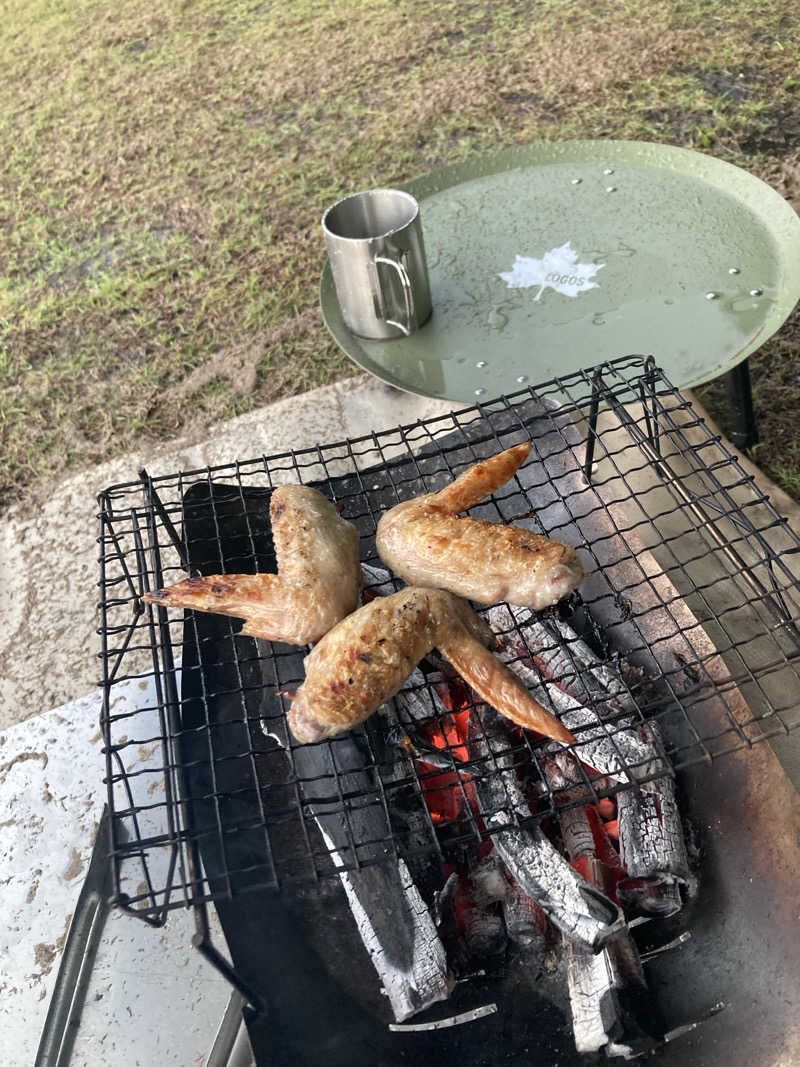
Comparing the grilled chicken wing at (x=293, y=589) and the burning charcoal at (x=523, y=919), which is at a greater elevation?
the grilled chicken wing at (x=293, y=589)

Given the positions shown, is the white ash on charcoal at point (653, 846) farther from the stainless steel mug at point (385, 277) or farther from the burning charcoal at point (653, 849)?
the stainless steel mug at point (385, 277)

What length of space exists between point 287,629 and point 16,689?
7.32ft

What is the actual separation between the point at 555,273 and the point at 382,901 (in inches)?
102

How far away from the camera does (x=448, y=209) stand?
4.01 metres

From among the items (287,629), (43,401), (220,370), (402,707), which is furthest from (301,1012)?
(43,401)

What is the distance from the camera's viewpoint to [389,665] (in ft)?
7.07

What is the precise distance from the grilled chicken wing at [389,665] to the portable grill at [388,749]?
0.12 meters

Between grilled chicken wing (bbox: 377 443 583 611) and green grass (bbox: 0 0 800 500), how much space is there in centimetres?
227

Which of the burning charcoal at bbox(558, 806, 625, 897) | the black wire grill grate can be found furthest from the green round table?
the burning charcoal at bbox(558, 806, 625, 897)

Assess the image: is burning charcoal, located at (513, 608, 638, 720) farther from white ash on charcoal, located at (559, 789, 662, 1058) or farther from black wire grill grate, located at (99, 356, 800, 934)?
white ash on charcoal, located at (559, 789, 662, 1058)

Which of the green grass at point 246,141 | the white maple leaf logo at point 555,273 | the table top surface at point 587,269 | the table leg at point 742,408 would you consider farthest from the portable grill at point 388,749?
the green grass at point 246,141

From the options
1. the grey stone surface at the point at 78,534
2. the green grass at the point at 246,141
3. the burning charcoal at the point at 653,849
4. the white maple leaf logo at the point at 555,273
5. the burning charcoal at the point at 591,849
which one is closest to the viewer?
the burning charcoal at the point at 653,849

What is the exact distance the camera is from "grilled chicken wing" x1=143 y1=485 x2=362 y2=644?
7.72 feet

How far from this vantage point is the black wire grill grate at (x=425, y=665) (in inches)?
82.4
